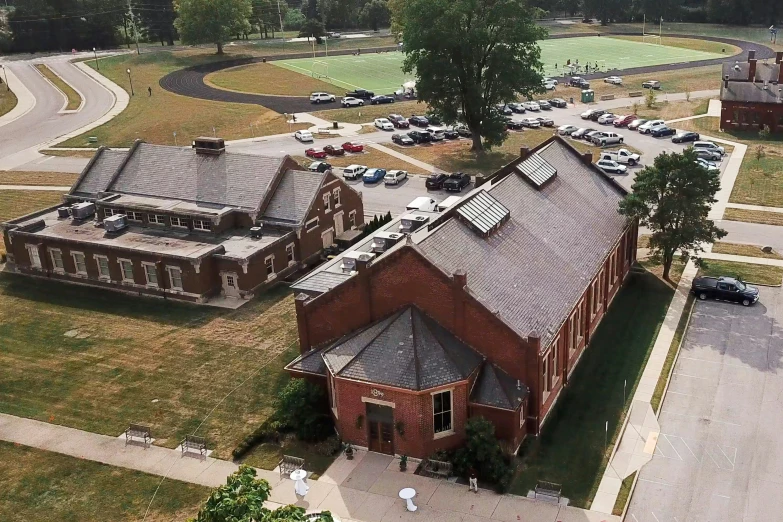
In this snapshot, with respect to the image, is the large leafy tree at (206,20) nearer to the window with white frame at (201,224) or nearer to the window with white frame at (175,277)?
the window with white frame at (201,224)

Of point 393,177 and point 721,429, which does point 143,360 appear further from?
point 393,177

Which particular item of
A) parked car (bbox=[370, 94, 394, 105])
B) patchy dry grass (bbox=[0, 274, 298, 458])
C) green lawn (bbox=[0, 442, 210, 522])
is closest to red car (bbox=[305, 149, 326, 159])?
parked car (bbox=[370, 94, 394, 105])

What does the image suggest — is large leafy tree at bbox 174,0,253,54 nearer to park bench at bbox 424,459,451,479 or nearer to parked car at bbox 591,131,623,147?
parked car at bbox 591,131,623,147

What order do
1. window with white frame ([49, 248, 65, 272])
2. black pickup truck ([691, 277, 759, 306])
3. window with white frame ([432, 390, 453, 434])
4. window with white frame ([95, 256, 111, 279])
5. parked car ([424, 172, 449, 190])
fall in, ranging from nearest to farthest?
window with white frame ([432, 390, 453, 434]) → black pickup truck ([691, 277, 759, 306]) → window with white frame ([95, 256, 111, 279]) → window with white frame ([49, 248, 65, 272]) → parked car ([424, 172, 449, 190])

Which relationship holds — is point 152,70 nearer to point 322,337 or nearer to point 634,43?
point 634,43

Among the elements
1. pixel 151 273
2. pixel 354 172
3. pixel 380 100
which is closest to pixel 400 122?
pixel 380 100

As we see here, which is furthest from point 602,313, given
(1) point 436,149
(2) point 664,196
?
(1) point 436,149
